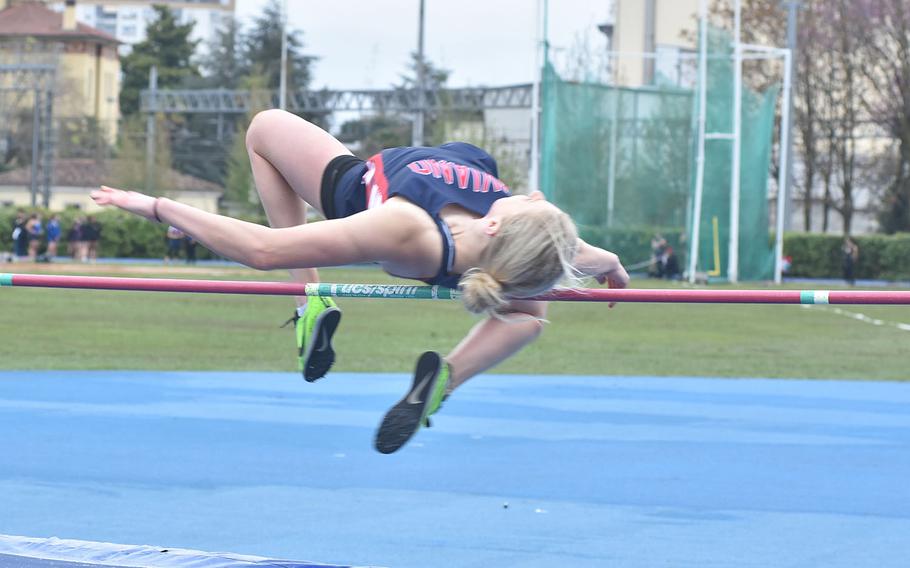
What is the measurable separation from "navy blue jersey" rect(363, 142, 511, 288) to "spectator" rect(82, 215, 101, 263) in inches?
1162

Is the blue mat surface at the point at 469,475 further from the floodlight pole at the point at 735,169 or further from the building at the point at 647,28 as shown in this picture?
the building at the point at 647,28

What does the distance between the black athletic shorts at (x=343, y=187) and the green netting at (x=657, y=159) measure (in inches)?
843

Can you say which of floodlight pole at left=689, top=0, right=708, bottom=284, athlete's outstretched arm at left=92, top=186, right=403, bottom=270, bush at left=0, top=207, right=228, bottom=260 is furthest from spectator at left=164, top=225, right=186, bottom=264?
athlete's outstretched arm at left=92, top=186, right=403, bottom=270

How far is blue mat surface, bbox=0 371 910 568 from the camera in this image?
188 inches

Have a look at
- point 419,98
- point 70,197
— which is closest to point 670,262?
point 419,98

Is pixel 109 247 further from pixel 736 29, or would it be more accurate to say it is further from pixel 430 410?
pixel 430 410

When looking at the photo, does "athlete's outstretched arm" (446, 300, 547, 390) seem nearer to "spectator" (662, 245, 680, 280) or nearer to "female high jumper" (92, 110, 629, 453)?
"female high jumper" (92, 110, 629, 453)

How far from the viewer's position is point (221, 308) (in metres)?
18.5

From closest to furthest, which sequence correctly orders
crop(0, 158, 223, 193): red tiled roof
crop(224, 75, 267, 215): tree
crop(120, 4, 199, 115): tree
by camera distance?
crop(224, 75, 267, 215): tree, crop(0, 158, 223, 193): red tiled roof, crop(120, 4, 199, 115): tree

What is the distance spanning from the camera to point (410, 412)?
4.09 metres

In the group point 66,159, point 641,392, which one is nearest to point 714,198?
point 641,392

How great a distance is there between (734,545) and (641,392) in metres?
4.69

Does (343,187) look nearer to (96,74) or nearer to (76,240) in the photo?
(76,240)

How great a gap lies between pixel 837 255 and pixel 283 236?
106 feet
